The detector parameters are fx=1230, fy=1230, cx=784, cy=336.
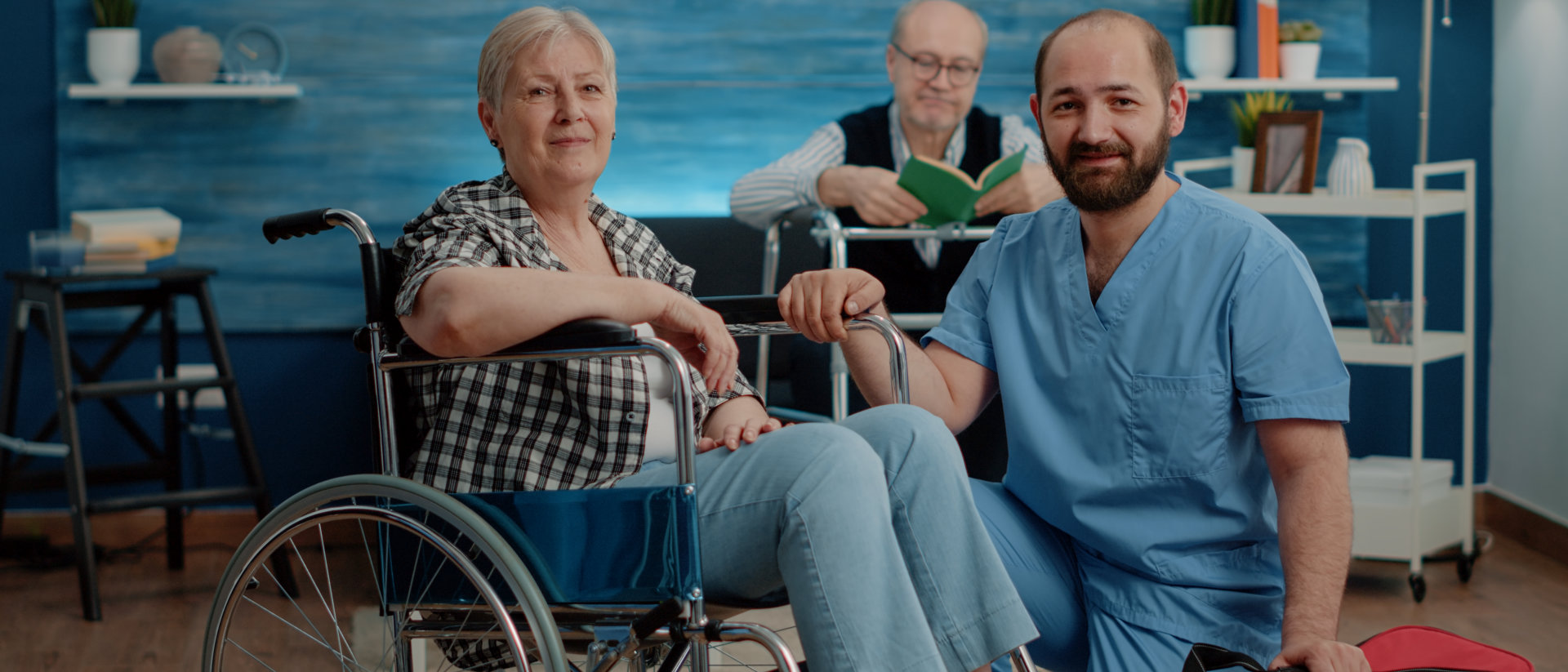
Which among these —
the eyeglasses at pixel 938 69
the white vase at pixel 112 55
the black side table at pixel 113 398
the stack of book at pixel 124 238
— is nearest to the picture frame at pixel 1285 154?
the eyeglasses at pixel 938 69

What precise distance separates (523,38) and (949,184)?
35.3 inches

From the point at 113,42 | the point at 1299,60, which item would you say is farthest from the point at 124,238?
the point at 1299,60

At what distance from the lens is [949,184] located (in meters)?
2.07

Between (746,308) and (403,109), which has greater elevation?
(403,109)

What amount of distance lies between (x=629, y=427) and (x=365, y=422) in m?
2.24

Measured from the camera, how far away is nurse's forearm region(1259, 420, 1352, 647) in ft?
4.14

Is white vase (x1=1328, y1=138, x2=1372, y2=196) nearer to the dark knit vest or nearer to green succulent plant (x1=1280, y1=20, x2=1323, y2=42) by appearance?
green succulent plant (x1=1280, y1=20, x2=1323, y2=42)

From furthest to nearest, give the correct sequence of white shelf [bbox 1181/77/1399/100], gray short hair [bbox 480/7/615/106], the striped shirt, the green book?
white shelf [bbox 1181/77/1399/100] → the striped shirt → the green book → gray short hair [bbox 480/7/615/106]

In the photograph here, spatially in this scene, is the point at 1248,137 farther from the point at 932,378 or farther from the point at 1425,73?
the point at 932,378

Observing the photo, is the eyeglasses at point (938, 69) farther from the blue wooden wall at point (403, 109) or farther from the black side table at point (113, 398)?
the black side table at point (113, 398)

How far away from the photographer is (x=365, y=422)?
3.32 meters

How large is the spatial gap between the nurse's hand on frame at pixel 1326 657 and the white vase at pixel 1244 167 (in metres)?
1.88

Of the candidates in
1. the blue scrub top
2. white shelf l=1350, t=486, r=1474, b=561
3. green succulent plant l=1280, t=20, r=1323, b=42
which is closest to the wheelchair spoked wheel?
the blue scrub top

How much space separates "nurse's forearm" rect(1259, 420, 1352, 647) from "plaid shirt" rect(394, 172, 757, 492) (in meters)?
0.69
